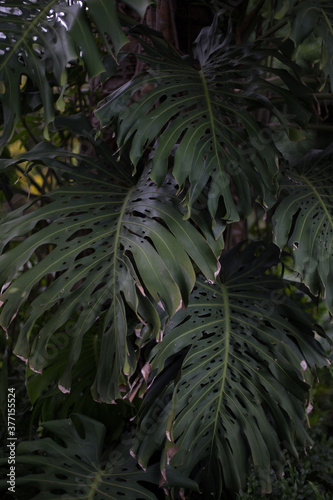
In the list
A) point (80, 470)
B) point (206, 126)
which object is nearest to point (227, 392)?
→ point (80, 470)

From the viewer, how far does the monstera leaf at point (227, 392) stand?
3.48ft

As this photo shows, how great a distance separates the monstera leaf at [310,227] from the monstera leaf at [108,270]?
0.21 m

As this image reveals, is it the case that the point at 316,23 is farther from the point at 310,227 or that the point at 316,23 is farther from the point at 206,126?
the point at 310,227

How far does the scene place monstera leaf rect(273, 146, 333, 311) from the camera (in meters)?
1.04

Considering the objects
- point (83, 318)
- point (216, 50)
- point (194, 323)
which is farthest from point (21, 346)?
point (216, 50)

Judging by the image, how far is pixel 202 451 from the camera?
1.09 meters

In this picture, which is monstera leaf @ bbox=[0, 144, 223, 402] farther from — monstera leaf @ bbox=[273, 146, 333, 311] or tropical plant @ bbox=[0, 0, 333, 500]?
monstera leaf @ bbox=[273, 146, 333, 311]

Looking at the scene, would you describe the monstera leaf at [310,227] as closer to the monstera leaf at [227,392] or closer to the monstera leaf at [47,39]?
the monstera leaf at [227,392]

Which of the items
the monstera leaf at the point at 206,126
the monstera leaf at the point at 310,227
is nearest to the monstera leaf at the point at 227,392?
the monstera leaf at the point at 310,227

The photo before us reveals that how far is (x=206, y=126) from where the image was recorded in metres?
1.00

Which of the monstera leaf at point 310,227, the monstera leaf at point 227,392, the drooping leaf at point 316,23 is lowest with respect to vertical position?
the monstera leaf at point 227,392

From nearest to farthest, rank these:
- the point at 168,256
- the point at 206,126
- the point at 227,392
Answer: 1. the point at 168,256
2. the point at 206,126
3. the point at 227,392

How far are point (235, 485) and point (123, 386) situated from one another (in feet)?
1.17

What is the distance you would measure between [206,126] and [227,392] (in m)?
0.61
